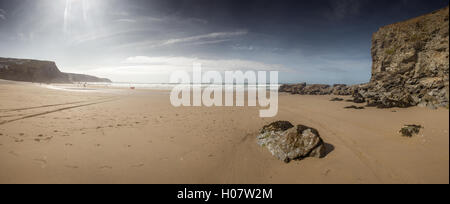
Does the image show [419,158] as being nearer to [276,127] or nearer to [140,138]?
[276,127]

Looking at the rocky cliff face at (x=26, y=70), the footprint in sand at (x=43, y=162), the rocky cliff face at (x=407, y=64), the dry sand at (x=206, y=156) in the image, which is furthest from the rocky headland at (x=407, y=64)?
the rocky cliff face at (x=26, y=70)

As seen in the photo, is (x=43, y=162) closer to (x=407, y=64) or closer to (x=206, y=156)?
(x=206, y=156)

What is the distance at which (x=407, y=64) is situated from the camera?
7.25 m

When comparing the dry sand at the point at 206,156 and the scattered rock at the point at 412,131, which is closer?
the dry sand at the point at 206,156

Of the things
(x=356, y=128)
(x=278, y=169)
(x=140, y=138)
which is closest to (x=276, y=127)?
(x=278, y=169)

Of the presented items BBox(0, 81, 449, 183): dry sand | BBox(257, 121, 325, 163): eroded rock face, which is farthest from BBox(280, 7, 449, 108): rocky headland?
BBox(257, 121, 325, 163): eroded rock face

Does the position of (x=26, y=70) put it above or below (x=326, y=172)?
above

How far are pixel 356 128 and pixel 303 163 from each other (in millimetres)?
3483

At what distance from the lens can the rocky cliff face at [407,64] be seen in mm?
5594

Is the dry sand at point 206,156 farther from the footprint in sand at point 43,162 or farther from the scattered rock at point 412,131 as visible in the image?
the scattered rock at point 412,131

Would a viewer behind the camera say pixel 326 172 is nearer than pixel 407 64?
Yes

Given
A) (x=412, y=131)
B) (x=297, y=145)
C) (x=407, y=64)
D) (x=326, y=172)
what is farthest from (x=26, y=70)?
(x=407, y=64)

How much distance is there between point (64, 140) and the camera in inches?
202
